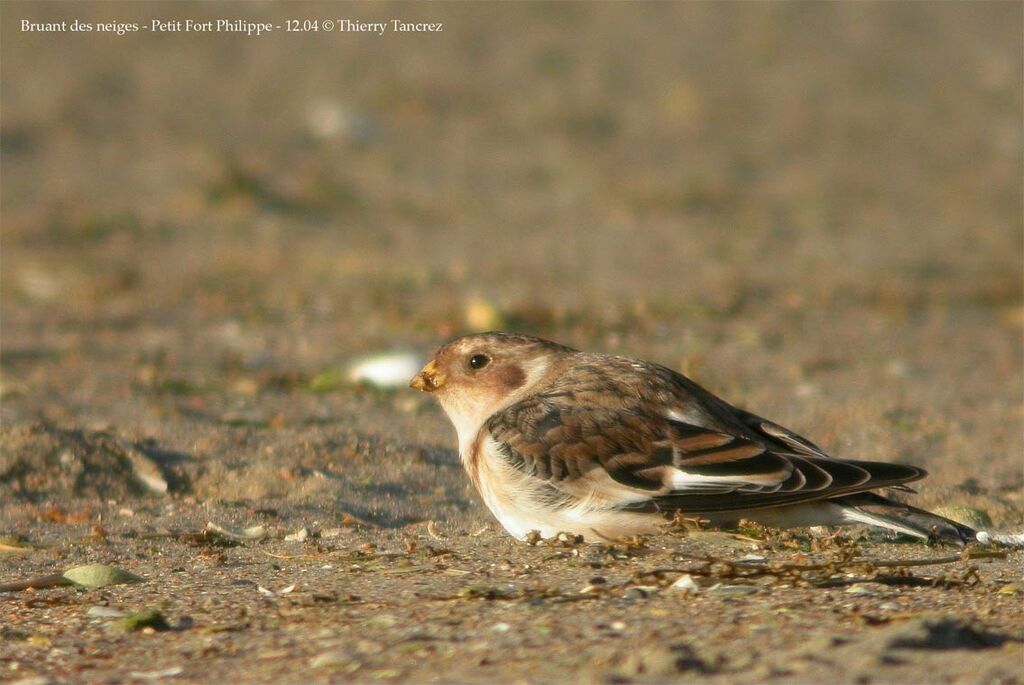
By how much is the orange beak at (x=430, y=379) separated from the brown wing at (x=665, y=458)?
1.86 feet

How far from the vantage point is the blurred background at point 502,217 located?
6410 millimetres

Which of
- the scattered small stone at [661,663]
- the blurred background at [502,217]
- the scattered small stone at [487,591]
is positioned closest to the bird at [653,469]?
the scattered small stone at [487,591]

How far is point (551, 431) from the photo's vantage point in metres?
4.39

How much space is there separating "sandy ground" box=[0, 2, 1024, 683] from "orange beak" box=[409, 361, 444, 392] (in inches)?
11.6

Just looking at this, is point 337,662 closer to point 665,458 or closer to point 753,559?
point 753,559

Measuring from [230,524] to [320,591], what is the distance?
35.3 inches

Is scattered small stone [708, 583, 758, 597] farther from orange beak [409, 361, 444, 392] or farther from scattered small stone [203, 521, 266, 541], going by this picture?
orange beak [409, 361, 444, 392]

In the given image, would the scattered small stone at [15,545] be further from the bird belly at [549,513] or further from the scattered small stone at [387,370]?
the scattered small stone at [387,370]

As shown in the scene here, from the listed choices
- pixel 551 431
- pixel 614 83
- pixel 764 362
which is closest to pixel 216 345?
pixel 764 362

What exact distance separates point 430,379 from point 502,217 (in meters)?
5.23

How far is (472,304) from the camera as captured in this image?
8070mm

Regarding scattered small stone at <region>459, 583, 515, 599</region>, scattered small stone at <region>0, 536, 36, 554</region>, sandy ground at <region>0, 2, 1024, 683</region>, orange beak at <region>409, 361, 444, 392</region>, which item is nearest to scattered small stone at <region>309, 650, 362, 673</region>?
sandy ground at <region>0, 2, 1024, 683</region>

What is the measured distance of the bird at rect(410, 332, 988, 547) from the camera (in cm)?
412

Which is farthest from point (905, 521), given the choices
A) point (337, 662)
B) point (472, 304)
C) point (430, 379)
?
point (472, 304)
